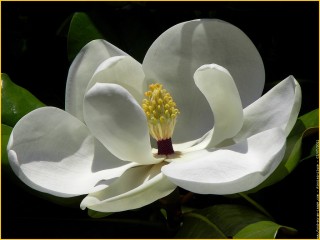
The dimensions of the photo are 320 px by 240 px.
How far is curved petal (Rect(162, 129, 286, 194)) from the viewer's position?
48.0 inches

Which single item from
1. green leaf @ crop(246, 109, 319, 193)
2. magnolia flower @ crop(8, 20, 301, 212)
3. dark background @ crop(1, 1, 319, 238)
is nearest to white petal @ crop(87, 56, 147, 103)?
magnolia flower @ crop(8, 20, 301, 212)

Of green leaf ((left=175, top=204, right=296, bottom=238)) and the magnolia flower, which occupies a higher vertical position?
the magnolia flower

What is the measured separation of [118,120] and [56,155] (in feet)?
0.73

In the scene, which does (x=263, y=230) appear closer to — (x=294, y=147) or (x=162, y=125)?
(x=294, y=147)

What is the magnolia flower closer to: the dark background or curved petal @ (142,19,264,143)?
curved petal @ (142,19,264,143)

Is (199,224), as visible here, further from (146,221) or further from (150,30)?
(150,30)

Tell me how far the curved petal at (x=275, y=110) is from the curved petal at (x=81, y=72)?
36 cm

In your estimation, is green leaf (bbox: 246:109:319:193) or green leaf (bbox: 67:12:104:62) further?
green leaf (bbox: 67:12:104:62)

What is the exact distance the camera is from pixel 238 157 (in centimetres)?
131

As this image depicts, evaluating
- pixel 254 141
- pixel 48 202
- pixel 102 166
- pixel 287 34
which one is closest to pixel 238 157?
pixel 254 141

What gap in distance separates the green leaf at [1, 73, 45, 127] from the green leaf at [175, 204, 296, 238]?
478 millimetres

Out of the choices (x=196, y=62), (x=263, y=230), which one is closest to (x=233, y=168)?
(x=263, y=230)

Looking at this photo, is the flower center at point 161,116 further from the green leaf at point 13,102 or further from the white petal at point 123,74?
the green leaf at point 13,102

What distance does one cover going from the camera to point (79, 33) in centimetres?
177
